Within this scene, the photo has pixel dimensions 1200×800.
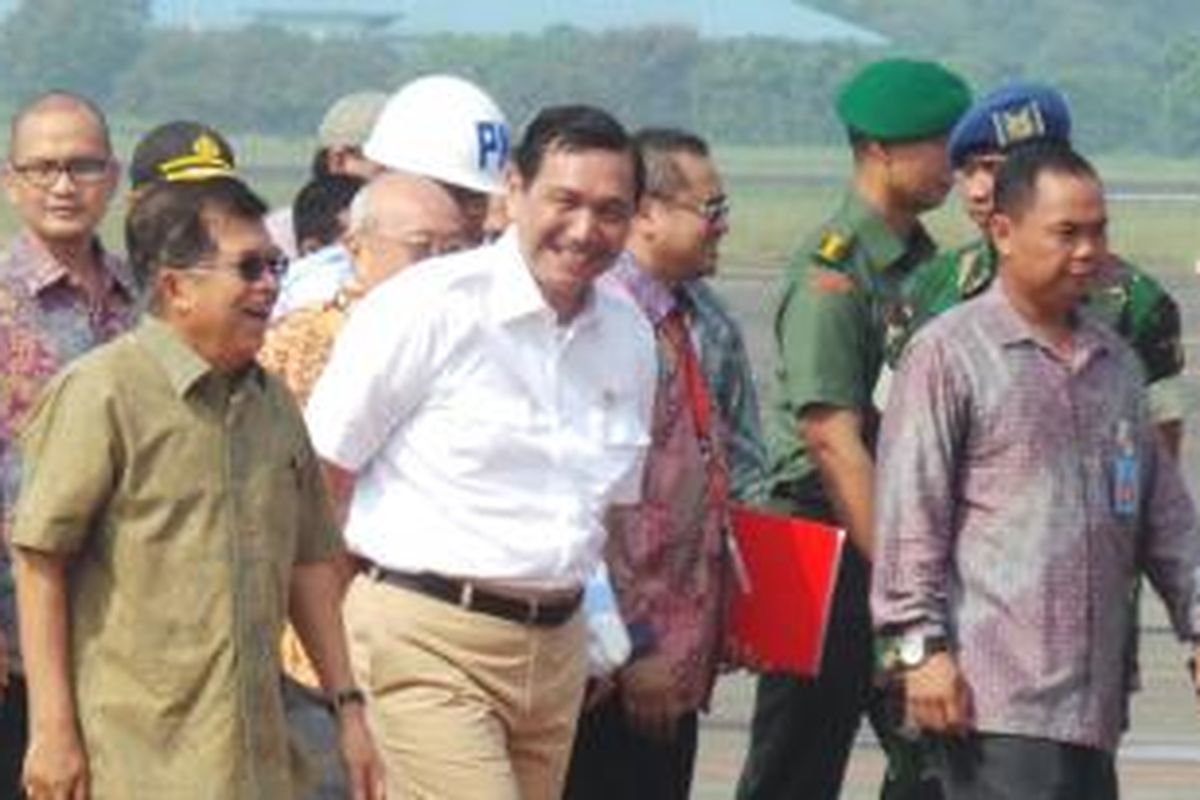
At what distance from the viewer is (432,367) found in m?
8.16

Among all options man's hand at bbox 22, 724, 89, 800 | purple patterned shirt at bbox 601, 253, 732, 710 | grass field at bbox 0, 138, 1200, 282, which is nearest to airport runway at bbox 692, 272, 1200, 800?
purple patterned shirt at bbox 601, 253, 732, 710

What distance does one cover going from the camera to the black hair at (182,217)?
754cm

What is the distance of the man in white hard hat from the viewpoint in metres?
9.25

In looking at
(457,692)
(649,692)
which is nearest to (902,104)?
(649,692)

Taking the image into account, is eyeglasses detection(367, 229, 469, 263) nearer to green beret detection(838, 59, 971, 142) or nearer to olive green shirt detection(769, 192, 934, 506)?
olive green shirt detection(769, 192, 934, 506)

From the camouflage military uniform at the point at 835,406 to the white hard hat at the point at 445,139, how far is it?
726 mm

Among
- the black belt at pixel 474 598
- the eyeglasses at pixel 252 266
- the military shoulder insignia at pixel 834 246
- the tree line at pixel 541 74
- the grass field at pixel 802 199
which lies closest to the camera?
the eyeglasses at pixel 252 266

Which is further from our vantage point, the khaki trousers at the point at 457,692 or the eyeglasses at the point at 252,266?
the khaki trousers at the point at 457,692

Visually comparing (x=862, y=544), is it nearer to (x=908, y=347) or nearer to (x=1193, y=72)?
(x=908, y=347)

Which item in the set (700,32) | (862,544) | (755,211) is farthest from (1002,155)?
(700,32)

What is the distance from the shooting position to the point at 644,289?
9.24 m

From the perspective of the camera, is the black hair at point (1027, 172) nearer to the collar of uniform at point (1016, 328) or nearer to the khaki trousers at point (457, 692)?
the collar of uniform at point (1016, 328)

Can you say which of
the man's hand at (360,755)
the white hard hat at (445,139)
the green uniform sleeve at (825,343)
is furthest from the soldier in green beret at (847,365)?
the man's hand at (360,755)

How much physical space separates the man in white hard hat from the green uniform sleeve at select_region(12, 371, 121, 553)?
1.71m
